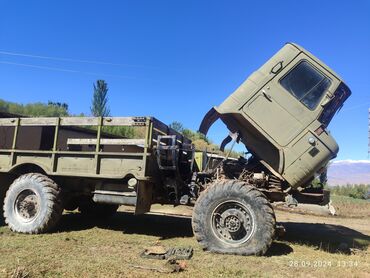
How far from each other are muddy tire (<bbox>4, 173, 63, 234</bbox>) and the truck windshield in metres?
5.43

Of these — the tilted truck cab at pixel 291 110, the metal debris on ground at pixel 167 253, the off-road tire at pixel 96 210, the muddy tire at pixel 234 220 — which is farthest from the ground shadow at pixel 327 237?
the off-road tire at pixel 96 210

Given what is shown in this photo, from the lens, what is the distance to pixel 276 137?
24.4ft

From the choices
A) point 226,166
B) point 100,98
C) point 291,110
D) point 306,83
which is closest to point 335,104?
point 306,83

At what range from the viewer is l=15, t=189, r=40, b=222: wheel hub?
27.3ft

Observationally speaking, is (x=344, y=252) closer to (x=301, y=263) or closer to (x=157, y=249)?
(x=301, y=263)

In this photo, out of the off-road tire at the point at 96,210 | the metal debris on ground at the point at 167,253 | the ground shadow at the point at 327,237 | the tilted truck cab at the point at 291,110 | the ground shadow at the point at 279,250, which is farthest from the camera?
the off-road tire at the point at 96,210

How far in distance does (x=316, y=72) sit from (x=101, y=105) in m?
30.9

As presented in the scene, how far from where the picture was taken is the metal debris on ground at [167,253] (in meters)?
6.38

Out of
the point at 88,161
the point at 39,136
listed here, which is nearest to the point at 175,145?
the point at 88,161

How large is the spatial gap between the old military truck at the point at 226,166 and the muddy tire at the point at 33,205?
0.07 feet

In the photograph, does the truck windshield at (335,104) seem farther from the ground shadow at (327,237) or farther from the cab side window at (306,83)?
the ground shadow at (327,237)

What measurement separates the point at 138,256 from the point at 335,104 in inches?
181

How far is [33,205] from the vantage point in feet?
27.3

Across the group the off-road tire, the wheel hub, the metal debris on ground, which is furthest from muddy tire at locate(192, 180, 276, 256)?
the off-road tire
